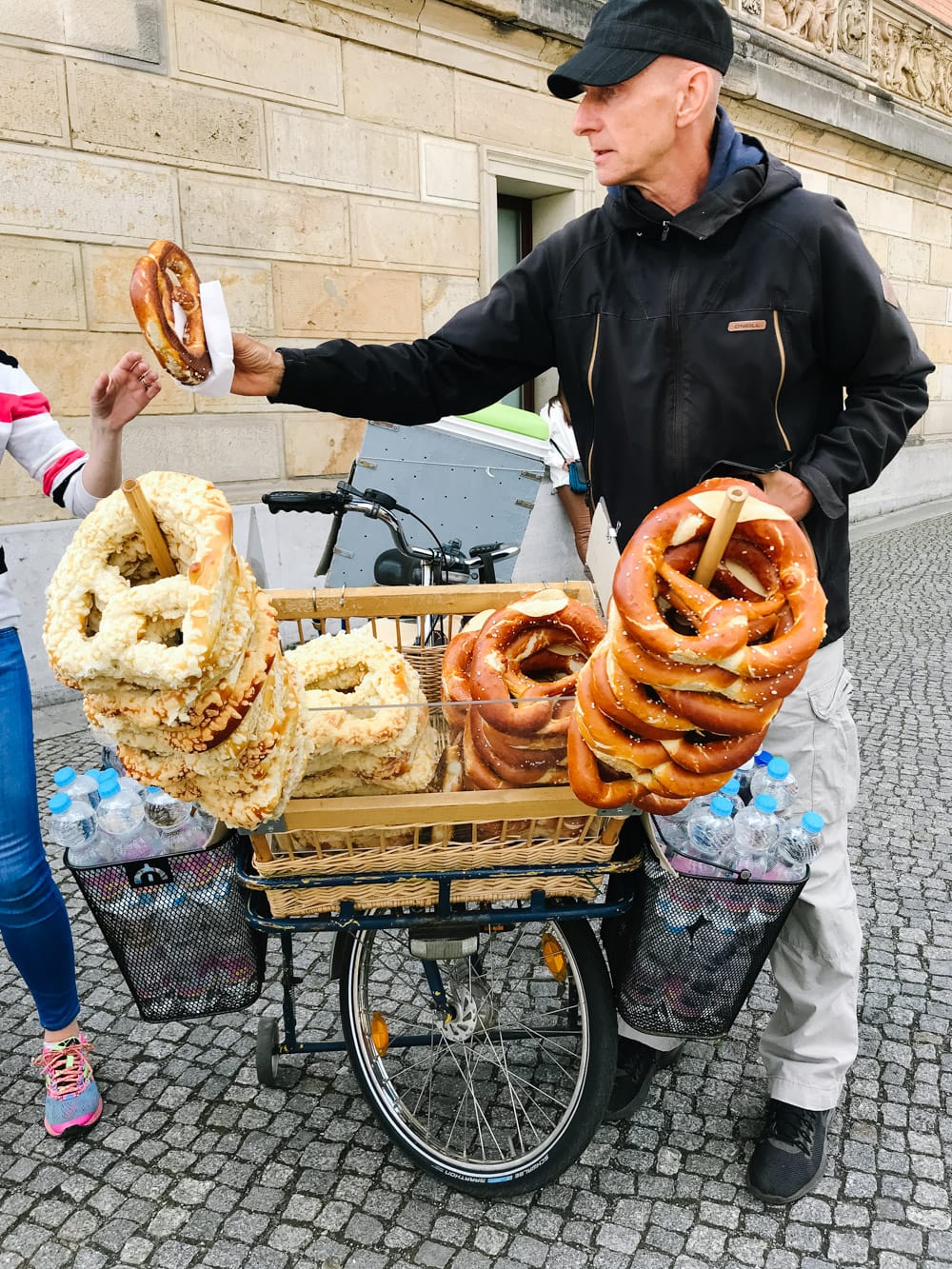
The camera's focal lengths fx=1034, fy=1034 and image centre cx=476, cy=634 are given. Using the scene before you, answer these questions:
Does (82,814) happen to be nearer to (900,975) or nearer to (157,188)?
(900,975)

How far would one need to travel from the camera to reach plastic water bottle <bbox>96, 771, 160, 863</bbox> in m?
2.08

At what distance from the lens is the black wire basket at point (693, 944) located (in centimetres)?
205

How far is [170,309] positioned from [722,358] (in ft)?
3.69

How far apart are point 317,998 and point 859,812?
252 centimetres

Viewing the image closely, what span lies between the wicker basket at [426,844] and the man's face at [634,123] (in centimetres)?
130

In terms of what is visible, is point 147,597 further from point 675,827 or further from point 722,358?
point 722,358

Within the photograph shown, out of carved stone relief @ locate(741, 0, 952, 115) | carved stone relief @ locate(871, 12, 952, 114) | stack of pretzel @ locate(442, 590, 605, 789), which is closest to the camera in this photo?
stack of pretzel @ locate(442, 590, 605, 789)

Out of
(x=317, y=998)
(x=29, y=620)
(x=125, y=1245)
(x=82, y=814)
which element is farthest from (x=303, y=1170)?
(x=29, y=620)

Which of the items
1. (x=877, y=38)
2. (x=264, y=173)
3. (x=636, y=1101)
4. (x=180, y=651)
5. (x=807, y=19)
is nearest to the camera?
(x=180, y=651)

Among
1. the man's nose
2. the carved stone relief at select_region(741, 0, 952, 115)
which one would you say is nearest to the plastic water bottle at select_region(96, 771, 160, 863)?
the man's nose

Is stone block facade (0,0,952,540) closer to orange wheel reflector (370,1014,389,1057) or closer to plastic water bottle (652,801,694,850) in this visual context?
orange wheel reflector (370,1014,389,1057)

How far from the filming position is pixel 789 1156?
2.40 m

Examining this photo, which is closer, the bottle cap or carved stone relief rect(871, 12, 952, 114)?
the bottle cap

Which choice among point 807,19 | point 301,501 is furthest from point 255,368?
point 807,19
